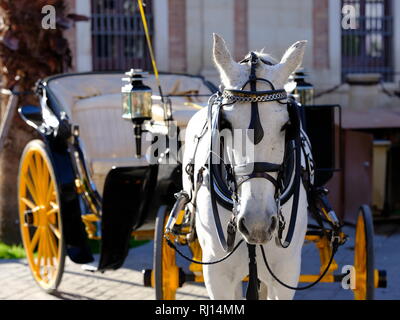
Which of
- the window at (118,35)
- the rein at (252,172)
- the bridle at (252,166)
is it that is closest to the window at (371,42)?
the window at (118,35)

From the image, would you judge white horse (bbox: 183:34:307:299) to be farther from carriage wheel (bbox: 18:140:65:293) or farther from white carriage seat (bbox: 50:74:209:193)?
white carriage seat (bbox: 50:74:209:193)

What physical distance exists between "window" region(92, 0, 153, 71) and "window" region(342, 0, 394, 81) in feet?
11.2

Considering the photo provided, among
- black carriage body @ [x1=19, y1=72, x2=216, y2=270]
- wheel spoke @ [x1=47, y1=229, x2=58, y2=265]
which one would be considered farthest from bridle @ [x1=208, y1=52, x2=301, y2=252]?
wheel spoke @ [x1=47, y1=229, x2=58, y2=265]

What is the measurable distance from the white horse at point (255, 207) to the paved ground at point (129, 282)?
2.03m

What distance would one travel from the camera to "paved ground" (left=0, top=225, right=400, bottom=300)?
256 inches

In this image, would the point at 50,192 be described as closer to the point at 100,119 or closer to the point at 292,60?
the point at 100,119

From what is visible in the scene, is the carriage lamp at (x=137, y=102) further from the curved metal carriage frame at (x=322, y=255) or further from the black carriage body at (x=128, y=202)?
the curved metal carriage frame at (x=322, y=255)

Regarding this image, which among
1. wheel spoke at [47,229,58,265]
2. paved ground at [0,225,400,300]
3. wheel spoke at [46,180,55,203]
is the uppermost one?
wheel spoke at [46,180,55,203]

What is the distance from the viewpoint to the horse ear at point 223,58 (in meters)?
3.81

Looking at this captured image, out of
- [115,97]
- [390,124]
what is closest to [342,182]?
[390,124]

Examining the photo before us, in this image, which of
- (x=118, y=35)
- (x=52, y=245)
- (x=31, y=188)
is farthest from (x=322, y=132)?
(x=118, y=35)

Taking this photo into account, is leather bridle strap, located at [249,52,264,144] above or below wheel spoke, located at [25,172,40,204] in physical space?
above

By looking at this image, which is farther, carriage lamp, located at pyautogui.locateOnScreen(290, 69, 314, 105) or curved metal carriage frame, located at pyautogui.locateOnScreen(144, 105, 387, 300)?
carriage lamp, located at pyautogui.locateOnScreen(290, 69, 314, 105)
